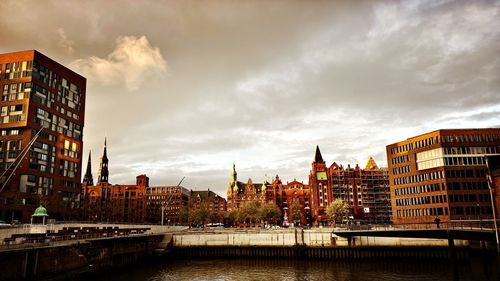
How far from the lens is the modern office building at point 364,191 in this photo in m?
190

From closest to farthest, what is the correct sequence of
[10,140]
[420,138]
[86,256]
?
[86,256]
[10,140]
[420,138]

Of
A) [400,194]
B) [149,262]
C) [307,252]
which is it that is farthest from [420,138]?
[149,262]

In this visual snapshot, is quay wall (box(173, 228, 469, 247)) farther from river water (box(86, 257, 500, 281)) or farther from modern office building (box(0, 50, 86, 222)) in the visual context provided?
modern office building (box(0, 50, 86, 222))

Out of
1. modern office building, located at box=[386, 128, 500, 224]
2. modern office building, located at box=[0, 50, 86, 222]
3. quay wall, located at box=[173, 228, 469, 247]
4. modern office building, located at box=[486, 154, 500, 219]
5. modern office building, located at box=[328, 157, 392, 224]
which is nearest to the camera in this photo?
modern office building, located at box=[486, 154, 500, 219]

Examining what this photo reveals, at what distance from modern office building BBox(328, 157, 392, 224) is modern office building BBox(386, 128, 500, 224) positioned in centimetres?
6115

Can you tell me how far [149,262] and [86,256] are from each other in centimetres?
2933

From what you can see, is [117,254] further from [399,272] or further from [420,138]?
[420,138]

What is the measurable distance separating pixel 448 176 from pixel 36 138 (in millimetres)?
128319

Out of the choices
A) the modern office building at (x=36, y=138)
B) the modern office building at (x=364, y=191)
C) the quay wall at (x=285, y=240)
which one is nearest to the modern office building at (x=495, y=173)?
the quay wall at (x=285, y=240)

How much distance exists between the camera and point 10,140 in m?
114

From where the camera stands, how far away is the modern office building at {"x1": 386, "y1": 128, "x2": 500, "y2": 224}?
11438 cm

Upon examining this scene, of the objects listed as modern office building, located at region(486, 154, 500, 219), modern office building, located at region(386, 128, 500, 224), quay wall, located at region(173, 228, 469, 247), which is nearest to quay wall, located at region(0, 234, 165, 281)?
quay wall, located at region(173, 228, 469, 247)

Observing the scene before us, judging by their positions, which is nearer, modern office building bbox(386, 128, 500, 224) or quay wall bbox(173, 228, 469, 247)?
quay wall bbox(173, 228, 469, 247)

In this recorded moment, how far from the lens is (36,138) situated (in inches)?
4338
